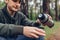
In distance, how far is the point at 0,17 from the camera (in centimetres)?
144

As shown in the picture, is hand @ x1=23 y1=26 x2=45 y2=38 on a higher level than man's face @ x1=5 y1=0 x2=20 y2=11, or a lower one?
lower

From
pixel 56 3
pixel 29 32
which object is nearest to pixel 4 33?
pixel 29 32

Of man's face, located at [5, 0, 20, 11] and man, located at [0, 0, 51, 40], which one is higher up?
man's face, located at [5, 0, 20, 11]

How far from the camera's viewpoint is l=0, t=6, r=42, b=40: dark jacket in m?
1.00

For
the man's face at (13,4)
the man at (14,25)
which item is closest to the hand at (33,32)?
the man at (14,25)

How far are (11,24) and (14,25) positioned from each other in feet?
0.11

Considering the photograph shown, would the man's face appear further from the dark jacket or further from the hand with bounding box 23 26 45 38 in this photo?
the hand with bounding box 23 26 45 38

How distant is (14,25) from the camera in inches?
40.4

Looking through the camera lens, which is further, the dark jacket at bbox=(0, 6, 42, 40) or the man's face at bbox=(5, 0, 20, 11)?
the man's face at bbox=(5, 0, 20, 11)

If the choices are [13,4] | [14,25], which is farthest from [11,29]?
[13,4]

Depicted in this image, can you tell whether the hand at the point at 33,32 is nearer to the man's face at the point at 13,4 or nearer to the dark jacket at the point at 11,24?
the dark jacket at the point at 11,24

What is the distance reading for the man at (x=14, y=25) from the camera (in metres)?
0.96

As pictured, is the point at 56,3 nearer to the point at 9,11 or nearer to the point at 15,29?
the point at 9,11

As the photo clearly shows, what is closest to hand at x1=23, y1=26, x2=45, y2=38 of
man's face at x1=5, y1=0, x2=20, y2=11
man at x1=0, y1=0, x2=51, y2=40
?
man at x1=0, y1=0, x2=51, y2=40
